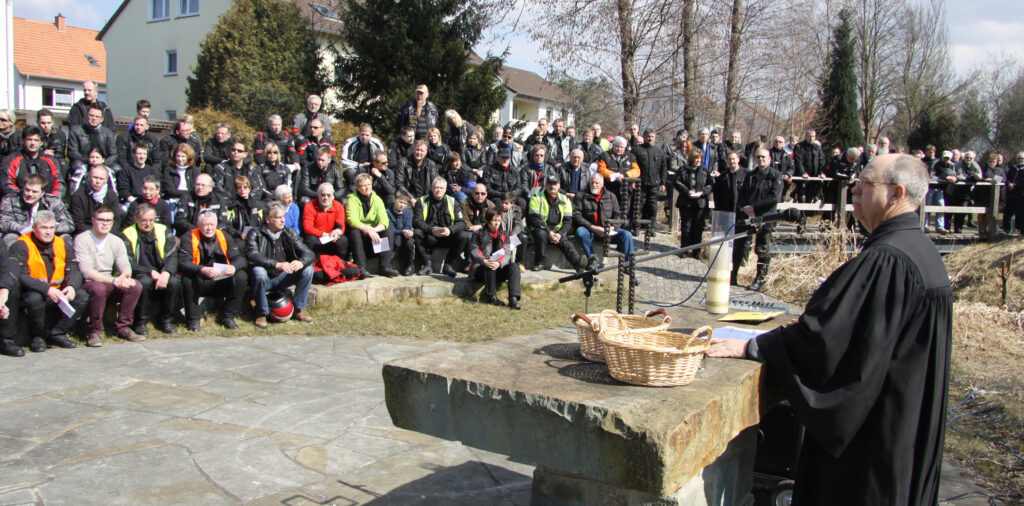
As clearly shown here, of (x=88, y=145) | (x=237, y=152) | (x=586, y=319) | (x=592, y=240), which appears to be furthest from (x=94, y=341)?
(x=592, y=240)

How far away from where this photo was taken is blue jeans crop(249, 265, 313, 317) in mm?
8008

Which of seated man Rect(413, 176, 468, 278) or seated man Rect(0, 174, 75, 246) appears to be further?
seated man Rect(413, 176, 468, 278)

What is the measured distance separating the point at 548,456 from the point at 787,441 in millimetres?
2142

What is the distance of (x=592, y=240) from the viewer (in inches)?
432

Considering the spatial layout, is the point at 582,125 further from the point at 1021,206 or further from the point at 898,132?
the point at 898,132

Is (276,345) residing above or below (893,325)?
below

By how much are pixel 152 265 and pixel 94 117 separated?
2840 millimetres

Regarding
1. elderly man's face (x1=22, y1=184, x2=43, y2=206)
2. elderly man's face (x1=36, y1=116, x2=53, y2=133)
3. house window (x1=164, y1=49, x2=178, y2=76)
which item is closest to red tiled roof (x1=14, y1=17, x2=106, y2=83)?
house window (x1=164, y1=49, x2=178, y2=76)

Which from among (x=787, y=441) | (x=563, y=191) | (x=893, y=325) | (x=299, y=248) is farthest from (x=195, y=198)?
(x=893, y=325)

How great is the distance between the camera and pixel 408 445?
476 cm

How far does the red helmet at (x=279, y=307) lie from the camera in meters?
8.11

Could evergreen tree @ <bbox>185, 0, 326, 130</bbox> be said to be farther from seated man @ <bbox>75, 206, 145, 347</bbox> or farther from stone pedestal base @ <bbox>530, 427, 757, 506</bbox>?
stone pedestal base @ <bbox>530, 427, 757, 506</bbox>

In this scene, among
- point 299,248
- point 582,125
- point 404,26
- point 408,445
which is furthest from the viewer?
point 582,125

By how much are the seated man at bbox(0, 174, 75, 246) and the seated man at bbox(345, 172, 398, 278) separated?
3.06 m
